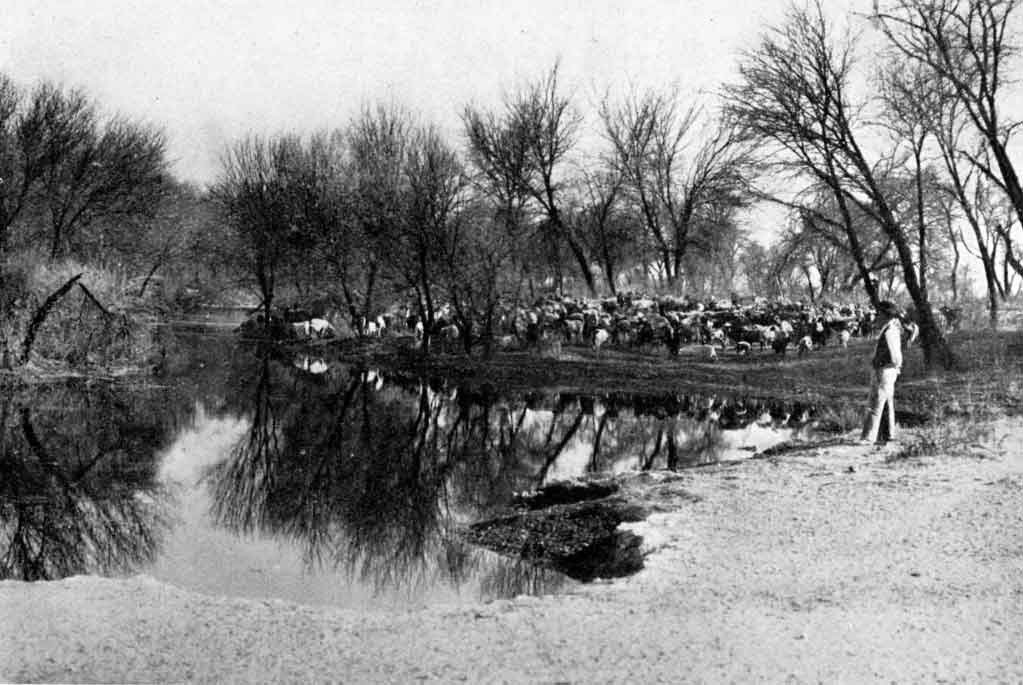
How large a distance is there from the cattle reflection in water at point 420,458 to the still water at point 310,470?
0.14 ft

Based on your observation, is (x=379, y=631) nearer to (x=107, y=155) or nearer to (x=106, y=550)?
(x=106, y=550)

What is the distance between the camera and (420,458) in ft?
44.5

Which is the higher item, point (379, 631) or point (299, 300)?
point (299, 300)

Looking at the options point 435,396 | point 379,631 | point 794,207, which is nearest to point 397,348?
point 435,396

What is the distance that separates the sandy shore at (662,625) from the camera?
186 inches

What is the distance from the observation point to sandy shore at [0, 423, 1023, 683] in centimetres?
473

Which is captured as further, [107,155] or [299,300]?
[299,300]

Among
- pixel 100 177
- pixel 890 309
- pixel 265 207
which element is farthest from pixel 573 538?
pixel 265 207

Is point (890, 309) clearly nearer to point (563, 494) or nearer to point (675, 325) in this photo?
point (563, 494)

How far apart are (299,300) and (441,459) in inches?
1236

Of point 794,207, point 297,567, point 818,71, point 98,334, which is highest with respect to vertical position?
point 818,71

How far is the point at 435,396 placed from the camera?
21125 millimetres

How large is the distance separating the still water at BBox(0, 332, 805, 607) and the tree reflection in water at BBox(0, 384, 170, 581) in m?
0.04

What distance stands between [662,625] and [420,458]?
8.46 metres
